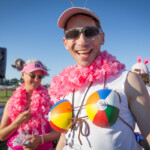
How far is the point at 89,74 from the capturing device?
1.24 metres

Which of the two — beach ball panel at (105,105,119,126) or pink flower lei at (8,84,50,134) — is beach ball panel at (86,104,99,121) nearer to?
beach ball panel at (105,105,119,126)

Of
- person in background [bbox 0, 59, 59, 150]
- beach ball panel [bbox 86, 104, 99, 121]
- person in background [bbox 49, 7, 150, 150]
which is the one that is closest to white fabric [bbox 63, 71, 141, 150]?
person in background [bbox 49, 7, 150, 150]

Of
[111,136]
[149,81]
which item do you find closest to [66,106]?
[111,136]

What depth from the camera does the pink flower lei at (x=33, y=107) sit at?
6.74 ft

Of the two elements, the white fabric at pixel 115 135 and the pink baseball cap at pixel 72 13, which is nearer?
the white fabric at pixel 115 135

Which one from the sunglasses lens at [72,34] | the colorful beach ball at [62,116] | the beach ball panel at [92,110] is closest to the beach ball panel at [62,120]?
the colorful beach ball at [62,116]

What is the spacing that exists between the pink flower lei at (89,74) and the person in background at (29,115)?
2.61ft

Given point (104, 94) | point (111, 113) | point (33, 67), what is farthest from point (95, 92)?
point (33, 67)

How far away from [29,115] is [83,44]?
54.2 inches

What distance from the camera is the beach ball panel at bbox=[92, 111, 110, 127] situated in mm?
930

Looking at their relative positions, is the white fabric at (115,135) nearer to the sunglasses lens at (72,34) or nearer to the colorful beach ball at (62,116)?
the colorful beach ball at (62,116)

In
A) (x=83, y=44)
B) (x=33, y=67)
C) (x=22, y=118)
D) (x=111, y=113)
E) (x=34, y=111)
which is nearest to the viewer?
(x=111, y=113)

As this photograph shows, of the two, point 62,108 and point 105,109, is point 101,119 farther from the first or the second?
point 62,108

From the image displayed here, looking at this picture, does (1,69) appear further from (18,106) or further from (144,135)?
(144,135)
